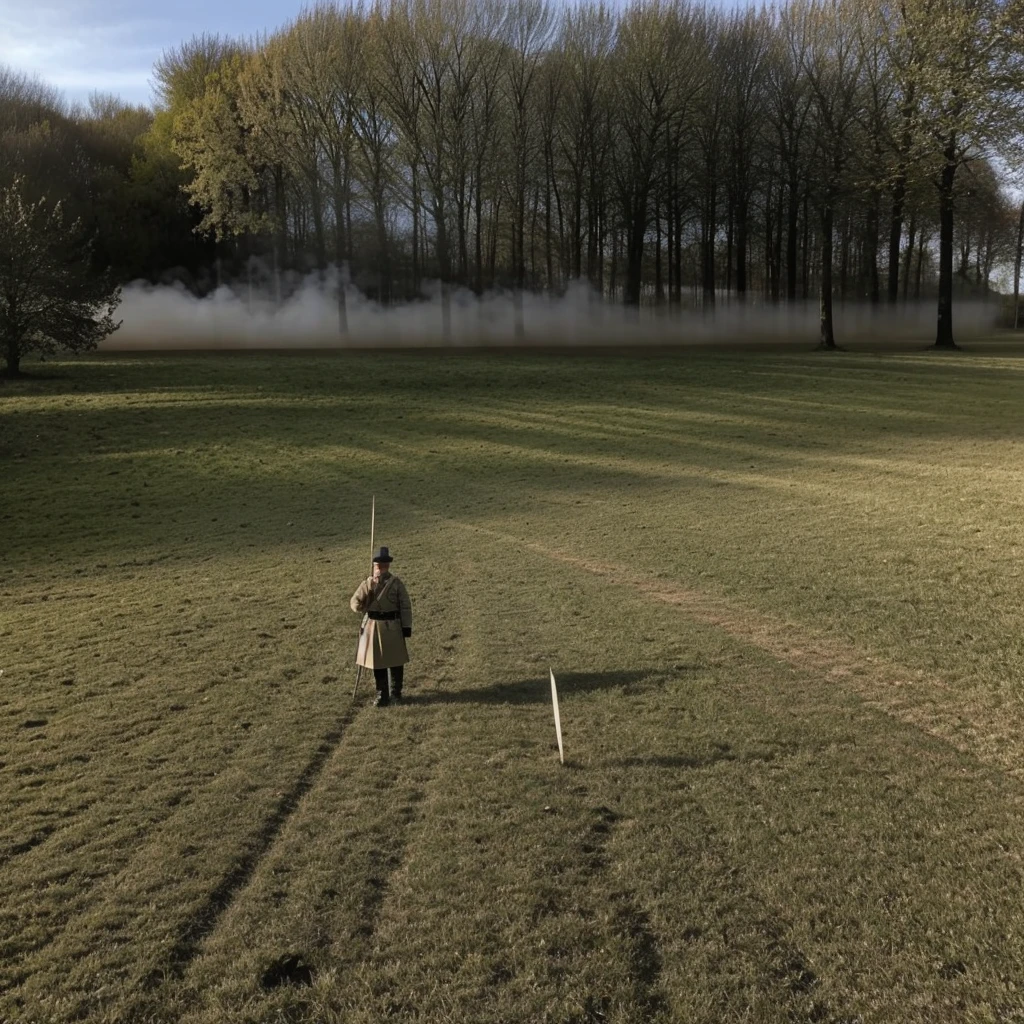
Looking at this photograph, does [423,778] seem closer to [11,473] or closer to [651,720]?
[651,720]

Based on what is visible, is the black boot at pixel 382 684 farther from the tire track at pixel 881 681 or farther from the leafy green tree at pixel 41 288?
the leafy green tree at pixel 41 288

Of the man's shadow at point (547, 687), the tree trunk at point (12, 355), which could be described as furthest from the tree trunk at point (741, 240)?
the man's shadow at point (547, 687)

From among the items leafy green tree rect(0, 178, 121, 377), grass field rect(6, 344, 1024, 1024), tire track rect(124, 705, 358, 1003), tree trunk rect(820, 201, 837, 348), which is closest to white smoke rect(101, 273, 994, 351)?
tree trunk rect(820, 201, 837, 348)

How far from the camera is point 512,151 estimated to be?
47.4 m

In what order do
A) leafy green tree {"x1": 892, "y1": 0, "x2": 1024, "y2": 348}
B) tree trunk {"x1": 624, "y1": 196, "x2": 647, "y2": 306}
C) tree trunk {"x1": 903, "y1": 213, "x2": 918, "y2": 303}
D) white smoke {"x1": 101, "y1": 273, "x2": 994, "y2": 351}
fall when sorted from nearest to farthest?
leafy green tree {"x1": 892, "y1": 0, "x2": 1024, "y2": 348} < white smoke {"x1": 101, "y1": 273, "x2": 994, "y2": 351} < tree trunk {"x1": 624, "y1": 196, "x2": 647, "y2": 306} < tree trunk {"x1": 903, "y1": 213, "x2": 918, "y2": 303}

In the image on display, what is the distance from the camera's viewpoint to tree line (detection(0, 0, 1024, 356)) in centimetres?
4334

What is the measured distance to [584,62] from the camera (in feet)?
155

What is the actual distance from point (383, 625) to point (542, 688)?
1500mm

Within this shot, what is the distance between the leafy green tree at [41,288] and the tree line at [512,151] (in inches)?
561

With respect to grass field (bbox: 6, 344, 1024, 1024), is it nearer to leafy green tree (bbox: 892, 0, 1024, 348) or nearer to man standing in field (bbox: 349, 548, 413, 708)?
man standing in field (bbox: 349, 548, 413, 708)

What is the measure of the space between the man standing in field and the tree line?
1441 inches

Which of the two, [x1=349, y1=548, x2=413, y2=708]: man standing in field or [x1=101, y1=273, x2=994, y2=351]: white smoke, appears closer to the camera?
[x1=349, y1=548, x2=413, y2=708]: man standing in field

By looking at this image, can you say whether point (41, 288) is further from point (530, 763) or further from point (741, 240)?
point (741, 240)

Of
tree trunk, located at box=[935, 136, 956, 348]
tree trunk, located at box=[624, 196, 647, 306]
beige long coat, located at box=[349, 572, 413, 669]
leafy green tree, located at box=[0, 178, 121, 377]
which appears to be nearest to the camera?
beige long coat, located at box=[349, 572, 413, 669]
